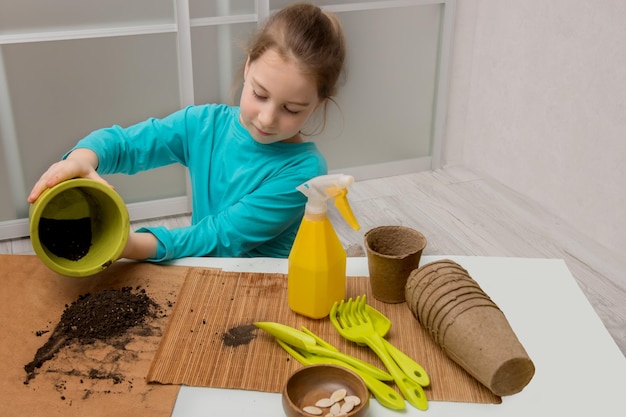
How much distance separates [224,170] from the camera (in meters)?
1.36

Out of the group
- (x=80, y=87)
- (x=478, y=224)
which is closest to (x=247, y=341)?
(x=80, y=87)

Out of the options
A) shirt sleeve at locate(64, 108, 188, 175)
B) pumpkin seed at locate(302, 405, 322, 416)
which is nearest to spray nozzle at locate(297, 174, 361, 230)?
pumpkin seed at locate(302, 405, 322, 416)

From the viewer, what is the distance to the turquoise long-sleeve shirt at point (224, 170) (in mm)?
1197

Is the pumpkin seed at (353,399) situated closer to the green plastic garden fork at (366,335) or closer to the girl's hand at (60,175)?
the green plastic garden fork at (366,335)

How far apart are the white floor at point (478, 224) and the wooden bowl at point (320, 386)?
1.31 meters

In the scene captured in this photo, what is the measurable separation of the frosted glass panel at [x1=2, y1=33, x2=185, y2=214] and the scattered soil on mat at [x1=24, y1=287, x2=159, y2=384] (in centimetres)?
136

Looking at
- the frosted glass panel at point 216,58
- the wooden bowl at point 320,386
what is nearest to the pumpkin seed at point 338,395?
the wooden bowl at point 320,386

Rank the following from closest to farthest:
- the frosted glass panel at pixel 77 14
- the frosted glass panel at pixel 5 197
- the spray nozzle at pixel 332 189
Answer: the spray nozzle at pixel 332 189
the frosted glass panel at pixel 77 14
the frosted glass panel at pixel 5 197

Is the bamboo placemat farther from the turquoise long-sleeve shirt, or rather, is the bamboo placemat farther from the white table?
the turquoise long-sleeve shirt

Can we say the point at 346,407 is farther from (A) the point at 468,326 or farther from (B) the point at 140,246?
(B) the point at 140,246

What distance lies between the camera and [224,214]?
4.02 ft

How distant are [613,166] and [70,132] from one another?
1743 mm

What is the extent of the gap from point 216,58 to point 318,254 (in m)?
1.56

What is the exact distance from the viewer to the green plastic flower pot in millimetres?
953
